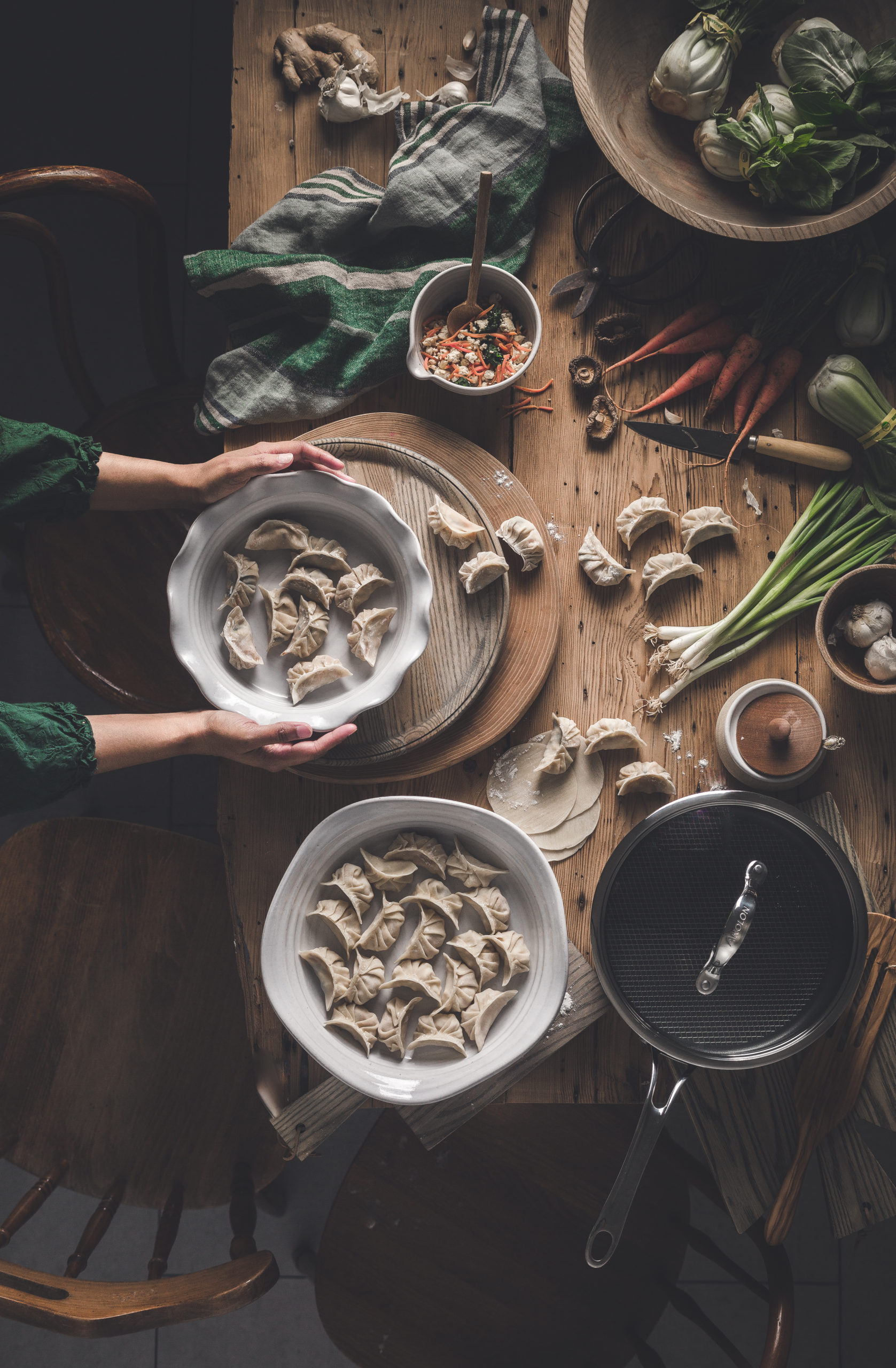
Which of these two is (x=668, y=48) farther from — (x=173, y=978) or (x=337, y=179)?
(x=173, y=978)

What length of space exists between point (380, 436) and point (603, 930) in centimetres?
115

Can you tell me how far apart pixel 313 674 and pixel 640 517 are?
2.61 feet

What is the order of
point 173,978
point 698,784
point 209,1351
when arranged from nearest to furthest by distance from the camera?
1. point 698,784
2. point 173,978
3. point 209,1351

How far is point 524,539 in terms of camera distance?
1.88m

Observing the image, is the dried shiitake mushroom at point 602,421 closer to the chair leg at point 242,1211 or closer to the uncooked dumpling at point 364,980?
the uncooked dumpling at point 364,980

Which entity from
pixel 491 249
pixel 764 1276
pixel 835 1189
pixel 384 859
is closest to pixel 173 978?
pixel 384 859

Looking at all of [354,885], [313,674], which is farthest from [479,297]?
[354,885]

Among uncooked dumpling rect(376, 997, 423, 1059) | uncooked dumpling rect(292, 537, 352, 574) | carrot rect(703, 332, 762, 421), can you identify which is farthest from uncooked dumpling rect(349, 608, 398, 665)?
carrot rect(703, 332, 762, 421)

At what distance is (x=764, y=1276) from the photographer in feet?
9.40

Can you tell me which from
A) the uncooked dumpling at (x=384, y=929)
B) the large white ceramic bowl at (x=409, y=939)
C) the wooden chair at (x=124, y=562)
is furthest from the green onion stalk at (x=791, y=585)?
the wooden chair at (x=124, y=562)

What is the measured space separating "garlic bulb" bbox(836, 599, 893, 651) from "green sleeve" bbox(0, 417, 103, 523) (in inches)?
63.1

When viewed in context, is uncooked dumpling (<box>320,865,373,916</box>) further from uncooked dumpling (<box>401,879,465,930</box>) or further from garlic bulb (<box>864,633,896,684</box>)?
garlic bulb (<box>864,633,896,684</box>)

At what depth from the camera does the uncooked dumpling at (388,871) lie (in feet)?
5.79

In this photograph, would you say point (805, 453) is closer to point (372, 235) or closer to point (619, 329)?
point (619, 329)
